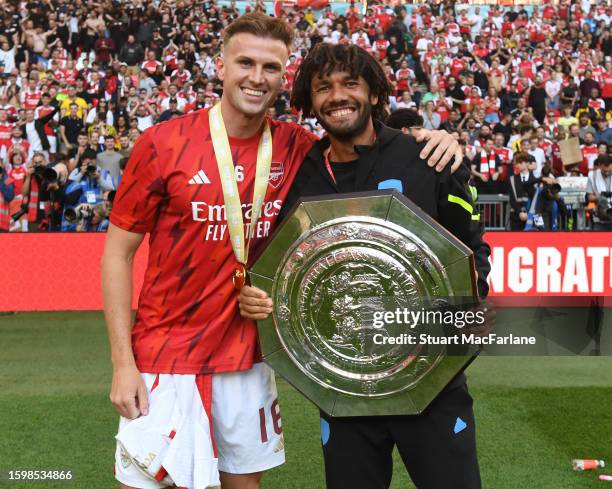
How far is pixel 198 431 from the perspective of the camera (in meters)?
2.57

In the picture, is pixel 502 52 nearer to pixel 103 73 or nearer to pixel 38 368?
pixel 103 73

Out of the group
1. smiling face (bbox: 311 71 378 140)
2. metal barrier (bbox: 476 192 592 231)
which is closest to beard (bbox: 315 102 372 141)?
smiling face (bbox: 311 71 378 140)

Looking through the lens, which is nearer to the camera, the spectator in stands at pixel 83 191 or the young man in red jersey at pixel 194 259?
the young man in red jersey at pixel 194 259

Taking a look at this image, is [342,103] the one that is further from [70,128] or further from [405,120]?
[70,128]

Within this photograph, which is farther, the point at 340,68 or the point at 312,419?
→ the point at 312,419

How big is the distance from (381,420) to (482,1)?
67.6 ft

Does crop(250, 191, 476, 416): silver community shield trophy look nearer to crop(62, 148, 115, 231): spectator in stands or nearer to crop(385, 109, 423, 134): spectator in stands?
crop(385, 109, 423, 134): spectator in stands

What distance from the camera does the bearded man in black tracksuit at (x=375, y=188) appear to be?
2381 mm

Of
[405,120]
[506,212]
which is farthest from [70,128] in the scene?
[405,120]

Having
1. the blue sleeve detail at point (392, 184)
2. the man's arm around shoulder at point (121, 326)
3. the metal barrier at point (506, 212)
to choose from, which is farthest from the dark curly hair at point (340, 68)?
the metal barrier at point (506, 212)

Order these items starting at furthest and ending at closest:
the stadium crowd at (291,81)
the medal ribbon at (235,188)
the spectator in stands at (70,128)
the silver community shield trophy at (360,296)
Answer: the spectator in stands at (70,128) < the stadium crowd at (291,81) < the medal ribbon at (235,188) < the silver community shield trophy at (360,296)

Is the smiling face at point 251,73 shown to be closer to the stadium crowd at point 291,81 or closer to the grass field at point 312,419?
the grass field at point 312,419

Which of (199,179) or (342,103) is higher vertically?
(342,103)

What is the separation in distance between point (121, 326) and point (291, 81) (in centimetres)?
1152
